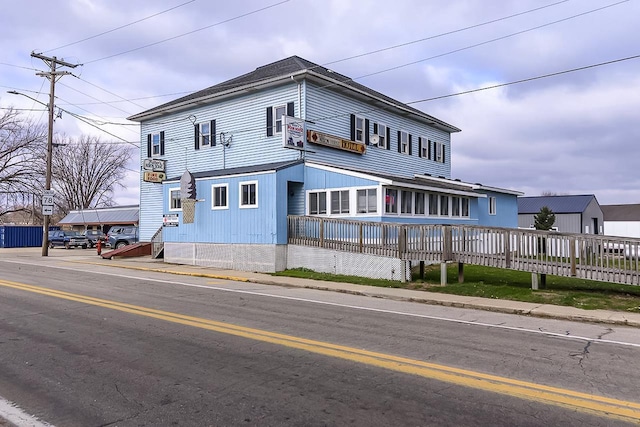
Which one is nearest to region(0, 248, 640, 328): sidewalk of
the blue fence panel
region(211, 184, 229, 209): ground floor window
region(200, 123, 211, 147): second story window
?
region(211, 184, 229, 209): ground floor window

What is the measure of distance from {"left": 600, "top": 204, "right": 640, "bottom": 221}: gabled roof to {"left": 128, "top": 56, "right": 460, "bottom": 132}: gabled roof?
48.7 meters

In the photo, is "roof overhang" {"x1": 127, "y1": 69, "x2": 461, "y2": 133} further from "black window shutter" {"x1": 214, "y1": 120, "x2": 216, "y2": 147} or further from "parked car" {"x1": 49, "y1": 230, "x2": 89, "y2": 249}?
"parked car" {"x1": 49, "y1": 230, "x2": 89, "y2": 249}

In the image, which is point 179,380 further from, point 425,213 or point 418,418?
point 425,213

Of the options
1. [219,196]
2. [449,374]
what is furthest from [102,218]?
[449,374]

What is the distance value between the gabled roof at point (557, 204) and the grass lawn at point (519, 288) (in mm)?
37101

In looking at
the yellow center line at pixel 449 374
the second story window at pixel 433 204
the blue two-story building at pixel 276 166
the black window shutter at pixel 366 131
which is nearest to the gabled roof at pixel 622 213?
the blue two-story building at pixel 276 166

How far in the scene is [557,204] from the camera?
5222 centimetres

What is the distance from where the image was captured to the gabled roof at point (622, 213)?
214ft

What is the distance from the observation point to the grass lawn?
40.1 ft

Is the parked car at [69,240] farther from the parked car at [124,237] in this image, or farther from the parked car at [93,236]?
the parked car at [124,237]

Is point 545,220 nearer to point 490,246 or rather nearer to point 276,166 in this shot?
point 276,166

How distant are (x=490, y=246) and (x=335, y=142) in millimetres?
10312

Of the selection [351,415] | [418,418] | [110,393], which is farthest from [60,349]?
[418,418]

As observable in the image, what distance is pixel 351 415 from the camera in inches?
182
